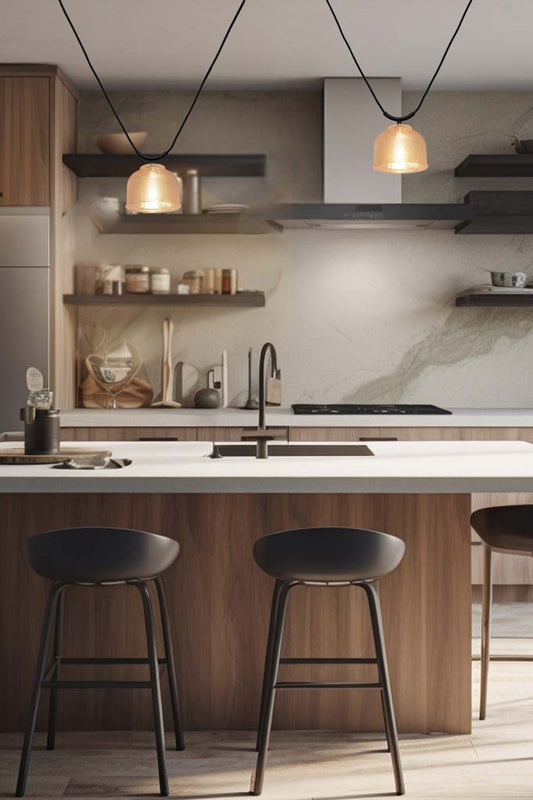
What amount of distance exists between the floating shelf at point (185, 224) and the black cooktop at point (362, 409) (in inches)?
40.3

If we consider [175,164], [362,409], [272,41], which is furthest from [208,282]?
[272,41]

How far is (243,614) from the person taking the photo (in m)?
2.98

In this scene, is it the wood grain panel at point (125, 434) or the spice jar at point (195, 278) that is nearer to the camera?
the wood grain panel at point (125, 434)

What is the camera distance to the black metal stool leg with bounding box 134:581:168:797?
248 centimetres

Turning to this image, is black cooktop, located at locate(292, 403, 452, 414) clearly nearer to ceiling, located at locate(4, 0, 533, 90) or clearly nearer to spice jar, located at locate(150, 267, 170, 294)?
spice jar, located at locate(150, 267, 170, 294)

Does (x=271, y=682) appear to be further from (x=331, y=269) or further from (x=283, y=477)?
(x=331, y=269)

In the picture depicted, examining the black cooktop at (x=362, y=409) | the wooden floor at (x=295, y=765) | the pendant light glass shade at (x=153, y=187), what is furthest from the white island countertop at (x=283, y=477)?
the black cooktop at (x=362, y=409)

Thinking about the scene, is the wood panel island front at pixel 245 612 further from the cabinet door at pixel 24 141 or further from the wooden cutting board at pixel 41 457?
the cabinet door at pixel 24 141

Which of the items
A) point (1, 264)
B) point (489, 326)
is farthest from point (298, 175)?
point (1, 264)

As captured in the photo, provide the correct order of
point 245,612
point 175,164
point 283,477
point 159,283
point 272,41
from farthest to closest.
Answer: point 159,283 < point 175,164 < point 272,41 < point 245,612 < point 283,477

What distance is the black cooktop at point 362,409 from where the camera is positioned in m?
4.84

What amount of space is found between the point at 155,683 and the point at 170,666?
0.28m

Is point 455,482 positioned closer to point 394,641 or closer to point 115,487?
point 394,641

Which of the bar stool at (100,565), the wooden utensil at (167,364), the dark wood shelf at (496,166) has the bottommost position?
the bar stool at (100,565)
